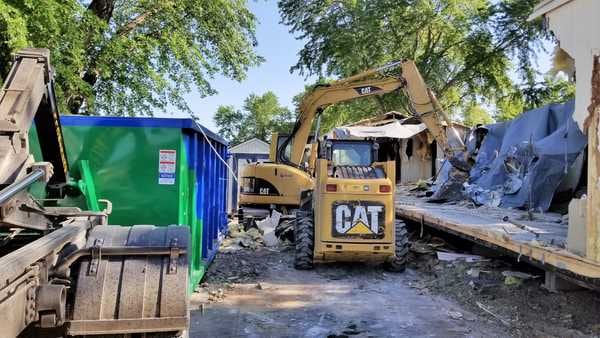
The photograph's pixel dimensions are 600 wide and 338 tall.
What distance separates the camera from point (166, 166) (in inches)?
204

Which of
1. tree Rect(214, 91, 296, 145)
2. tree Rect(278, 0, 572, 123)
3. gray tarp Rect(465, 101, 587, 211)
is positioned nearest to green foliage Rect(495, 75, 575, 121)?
tree Rect(278, 0, 572, 123)

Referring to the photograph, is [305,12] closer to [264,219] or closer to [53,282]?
[264,219]

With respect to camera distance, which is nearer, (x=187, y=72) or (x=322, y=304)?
(x=322, y=304)

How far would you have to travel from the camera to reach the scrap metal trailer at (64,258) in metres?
2.65

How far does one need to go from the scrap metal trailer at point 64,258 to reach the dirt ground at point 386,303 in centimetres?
242

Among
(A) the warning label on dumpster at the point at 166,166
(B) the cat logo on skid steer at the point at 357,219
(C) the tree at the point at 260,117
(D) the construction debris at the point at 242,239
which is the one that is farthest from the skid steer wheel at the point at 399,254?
(C) the tree at the point at 260,117

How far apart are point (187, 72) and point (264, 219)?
5156mm

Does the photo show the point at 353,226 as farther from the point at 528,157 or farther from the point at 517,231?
the point at 528,157

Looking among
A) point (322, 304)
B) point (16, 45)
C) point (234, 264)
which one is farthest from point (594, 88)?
point (16, 45)

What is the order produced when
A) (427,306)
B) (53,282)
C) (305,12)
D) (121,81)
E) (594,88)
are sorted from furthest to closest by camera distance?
(305,12) → (121,81) → (427,306) → (594,88) → (53,282)

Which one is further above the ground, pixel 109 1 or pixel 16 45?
pixel 109 1

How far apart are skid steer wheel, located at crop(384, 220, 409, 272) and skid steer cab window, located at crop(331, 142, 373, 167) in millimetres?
2147

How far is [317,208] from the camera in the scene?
8484 mm

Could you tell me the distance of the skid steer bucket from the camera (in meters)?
2.97
